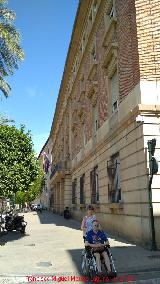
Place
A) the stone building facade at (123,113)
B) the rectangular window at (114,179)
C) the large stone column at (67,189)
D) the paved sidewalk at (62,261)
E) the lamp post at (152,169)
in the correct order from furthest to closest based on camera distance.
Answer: the large stone column at (67,189) → the rectangular window at (114,179) → the stone building facade at (123,113) → the lamp post at (152,169) → the paved sidewalk at (62,261)

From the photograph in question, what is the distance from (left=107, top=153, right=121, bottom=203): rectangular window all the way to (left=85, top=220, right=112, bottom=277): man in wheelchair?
7.14 meters

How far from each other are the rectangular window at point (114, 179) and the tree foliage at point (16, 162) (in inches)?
136

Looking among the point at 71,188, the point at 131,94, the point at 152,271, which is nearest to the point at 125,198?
the point at 131,94

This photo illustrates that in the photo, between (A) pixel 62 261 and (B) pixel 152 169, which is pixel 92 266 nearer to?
Result: (A) pixel 62 261

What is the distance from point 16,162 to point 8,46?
20.5 feet

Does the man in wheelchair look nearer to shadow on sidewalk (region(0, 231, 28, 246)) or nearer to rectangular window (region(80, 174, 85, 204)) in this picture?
shadow on sidewalk (region(0, 231, 28, 246))

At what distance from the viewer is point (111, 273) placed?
6.92 meters

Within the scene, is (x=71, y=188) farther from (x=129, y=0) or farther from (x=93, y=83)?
(x=129, y=0)

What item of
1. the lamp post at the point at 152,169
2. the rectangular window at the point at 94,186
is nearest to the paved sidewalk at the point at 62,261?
the lamp post at the point at 152,169

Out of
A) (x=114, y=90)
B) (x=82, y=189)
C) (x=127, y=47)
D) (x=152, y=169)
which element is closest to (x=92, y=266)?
(x=152, y=169)

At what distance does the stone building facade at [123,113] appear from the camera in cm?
1166

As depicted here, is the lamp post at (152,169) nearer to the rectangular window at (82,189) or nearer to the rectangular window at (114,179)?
the rectangular window at (114,179)

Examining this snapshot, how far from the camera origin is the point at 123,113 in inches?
547

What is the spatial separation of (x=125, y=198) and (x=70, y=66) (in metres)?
21.7
